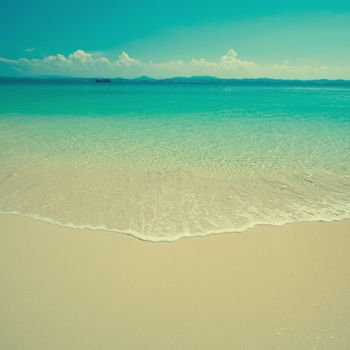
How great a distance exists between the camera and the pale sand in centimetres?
238

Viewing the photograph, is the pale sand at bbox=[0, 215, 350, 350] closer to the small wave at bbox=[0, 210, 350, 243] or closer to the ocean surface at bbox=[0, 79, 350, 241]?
the small wave at bbox=[0, 210, 350, 243]

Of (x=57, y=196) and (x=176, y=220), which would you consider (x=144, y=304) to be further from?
(x=57, y=196)

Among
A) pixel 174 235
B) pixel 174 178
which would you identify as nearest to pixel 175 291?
pixel 174 235

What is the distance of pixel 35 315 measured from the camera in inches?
101

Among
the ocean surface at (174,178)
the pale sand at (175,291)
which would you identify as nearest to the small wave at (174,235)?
the ocean surface at (174,178)

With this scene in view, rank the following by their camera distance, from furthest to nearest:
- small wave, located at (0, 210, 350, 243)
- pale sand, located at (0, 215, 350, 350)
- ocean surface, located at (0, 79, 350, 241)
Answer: ocean surface, located at (0, 79, 350, 241) < small wave, located at (0, 210, 350, 243) < pale sand, located at (0, 215, 350, 350)

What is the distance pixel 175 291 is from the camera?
9.46 feet

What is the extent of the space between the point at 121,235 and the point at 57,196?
210 centimetres

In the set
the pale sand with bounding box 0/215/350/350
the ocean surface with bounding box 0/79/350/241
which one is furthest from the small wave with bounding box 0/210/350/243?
the pale sand with bounding box 0/215/350/350

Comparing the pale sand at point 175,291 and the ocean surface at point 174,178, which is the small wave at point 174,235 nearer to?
the ocean surface at point 174,178

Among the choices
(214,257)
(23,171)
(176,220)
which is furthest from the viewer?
(23,171)

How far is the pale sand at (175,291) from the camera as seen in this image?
2.38 meters

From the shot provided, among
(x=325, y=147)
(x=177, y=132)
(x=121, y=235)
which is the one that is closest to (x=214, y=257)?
(x=121, y=235)

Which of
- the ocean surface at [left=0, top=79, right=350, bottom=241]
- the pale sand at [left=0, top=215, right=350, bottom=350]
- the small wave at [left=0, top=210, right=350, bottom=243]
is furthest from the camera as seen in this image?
the ocean surface at [left=0, top=79, right=350, bottom=241]
